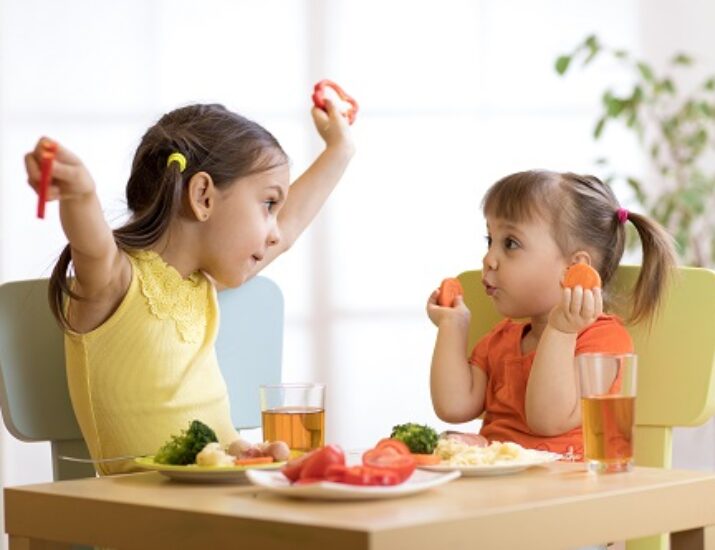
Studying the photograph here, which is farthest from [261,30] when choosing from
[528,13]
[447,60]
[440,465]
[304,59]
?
[440,465]

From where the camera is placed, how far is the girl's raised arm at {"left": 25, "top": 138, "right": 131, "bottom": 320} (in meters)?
1.51

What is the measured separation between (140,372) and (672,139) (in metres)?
2.79

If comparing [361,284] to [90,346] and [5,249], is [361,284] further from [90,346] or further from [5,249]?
[90,346]

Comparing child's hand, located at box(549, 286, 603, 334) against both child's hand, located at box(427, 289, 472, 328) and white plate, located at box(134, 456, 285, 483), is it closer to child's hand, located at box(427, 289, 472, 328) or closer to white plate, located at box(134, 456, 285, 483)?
child's hand, located at box(427, 289, 472, 328)

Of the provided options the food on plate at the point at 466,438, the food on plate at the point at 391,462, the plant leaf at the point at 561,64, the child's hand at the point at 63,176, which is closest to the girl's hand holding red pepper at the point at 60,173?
the child's hand at the point at 63,176

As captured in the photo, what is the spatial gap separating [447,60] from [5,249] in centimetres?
157

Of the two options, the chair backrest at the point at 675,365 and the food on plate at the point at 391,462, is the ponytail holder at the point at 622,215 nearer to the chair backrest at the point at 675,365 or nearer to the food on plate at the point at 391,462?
the chair backrest at the point at 675,365

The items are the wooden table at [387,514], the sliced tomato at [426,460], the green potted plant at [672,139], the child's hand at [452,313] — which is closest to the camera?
the wooden table at [387,514]

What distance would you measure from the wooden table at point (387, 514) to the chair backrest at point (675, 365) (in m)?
0.42

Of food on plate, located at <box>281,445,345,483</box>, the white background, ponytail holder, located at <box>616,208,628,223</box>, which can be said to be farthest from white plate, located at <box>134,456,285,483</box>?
the white background

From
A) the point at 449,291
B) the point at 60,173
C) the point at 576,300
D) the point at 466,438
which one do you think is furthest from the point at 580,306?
the point at 60,173

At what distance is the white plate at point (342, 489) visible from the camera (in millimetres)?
1296

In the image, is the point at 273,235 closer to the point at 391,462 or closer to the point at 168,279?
the point at 168,279

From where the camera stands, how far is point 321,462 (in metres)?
1.37
